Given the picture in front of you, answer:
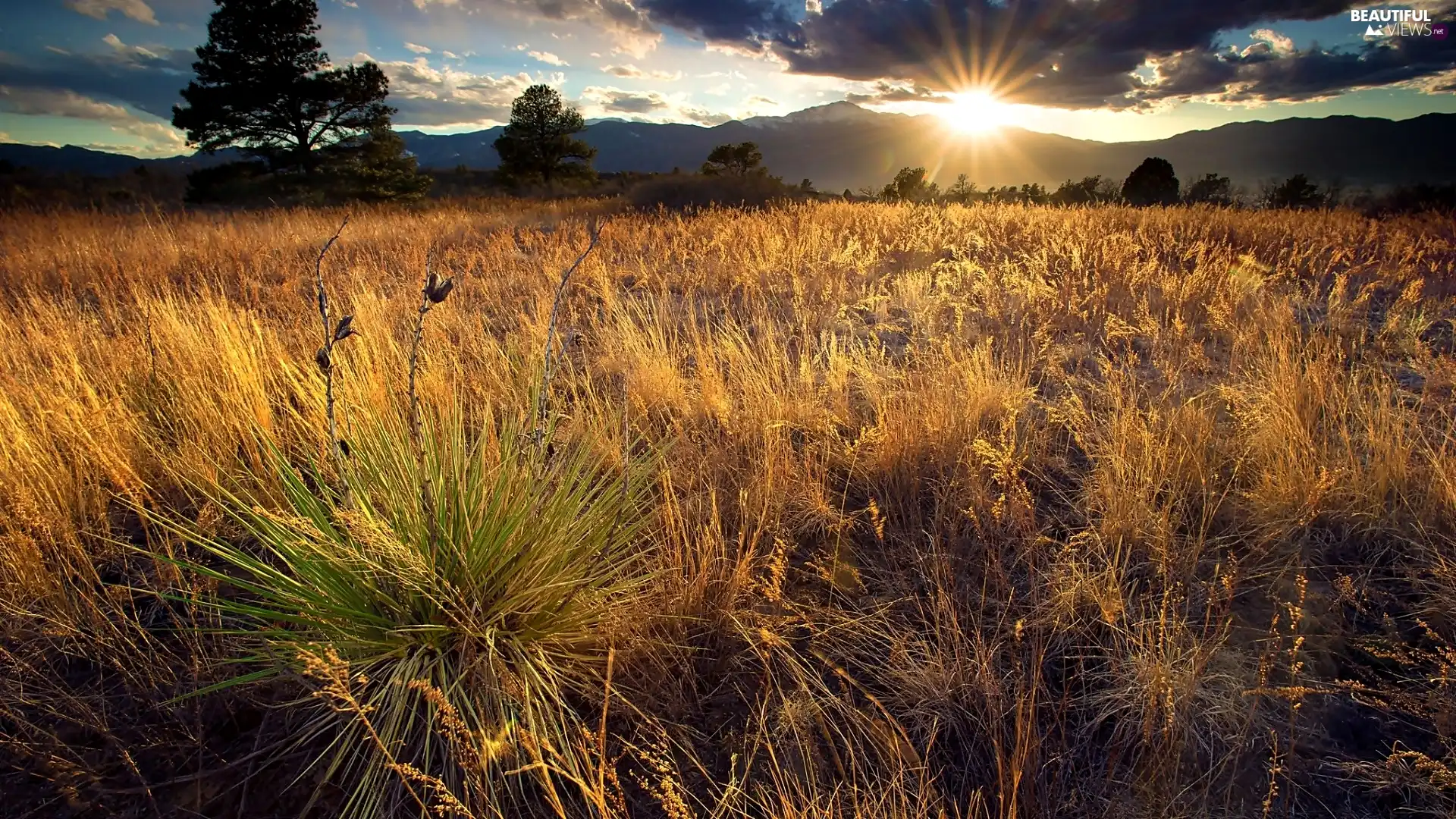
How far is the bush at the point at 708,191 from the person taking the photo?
747 inches

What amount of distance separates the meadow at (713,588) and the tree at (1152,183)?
2157 centimetres

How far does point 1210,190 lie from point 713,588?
2315cm

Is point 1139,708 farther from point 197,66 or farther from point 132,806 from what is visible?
point 197,66

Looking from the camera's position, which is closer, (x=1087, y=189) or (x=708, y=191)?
(x=708, y=191)

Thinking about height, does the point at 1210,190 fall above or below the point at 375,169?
below

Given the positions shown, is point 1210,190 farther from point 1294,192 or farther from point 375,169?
point 375,169

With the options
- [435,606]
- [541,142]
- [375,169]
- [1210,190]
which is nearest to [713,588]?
[435,606]

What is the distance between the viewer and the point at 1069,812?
4.21 ft

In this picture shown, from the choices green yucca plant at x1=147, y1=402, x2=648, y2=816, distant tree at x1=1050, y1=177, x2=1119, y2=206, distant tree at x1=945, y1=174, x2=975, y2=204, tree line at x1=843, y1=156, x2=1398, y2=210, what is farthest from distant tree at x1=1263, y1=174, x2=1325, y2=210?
green yucca plant at x1=147, y1=402, x2=648, y2=816

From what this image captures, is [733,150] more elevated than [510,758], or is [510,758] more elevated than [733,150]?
[733,150]

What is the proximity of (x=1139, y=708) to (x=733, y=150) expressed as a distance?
40535mm

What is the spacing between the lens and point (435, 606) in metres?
1.44

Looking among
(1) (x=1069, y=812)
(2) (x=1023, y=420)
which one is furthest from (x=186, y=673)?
(2) (x=1023, y=420)

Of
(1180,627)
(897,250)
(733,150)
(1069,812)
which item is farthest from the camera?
(733,150)
